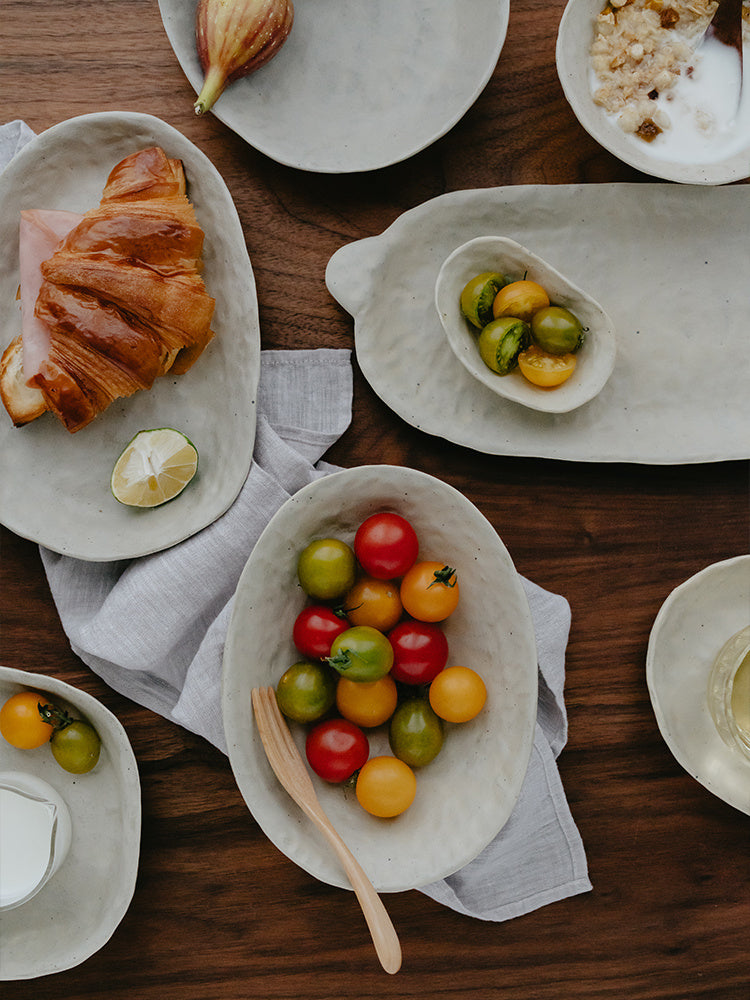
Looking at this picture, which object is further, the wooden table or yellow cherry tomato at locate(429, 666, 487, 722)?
the wooden table

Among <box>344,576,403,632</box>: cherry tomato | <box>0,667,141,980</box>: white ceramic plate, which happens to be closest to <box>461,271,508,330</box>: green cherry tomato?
<box>344,576,403,632</box>: cherry tomato

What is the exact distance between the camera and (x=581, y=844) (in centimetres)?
126

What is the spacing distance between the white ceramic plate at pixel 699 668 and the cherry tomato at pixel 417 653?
0.35 meters

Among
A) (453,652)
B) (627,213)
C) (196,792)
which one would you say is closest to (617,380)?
(627,213)

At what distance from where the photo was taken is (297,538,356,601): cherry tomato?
3.61 feet

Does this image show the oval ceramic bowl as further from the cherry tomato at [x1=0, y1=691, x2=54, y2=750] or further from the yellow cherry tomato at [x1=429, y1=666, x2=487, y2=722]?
the cherry tomato at [x1=0, y1=691, x2=54, y2=750]

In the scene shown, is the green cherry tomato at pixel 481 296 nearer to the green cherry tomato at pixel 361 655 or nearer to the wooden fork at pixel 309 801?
the green cherry tomato at pixel 361 655

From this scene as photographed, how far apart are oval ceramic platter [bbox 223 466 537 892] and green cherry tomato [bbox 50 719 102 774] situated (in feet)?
0.84

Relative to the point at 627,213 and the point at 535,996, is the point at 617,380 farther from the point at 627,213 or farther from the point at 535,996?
the point at 535,996

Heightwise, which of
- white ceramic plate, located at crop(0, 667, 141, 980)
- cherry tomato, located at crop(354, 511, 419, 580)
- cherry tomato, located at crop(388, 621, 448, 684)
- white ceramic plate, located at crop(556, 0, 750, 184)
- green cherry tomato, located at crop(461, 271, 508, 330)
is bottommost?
white ceramic plate, located at crop(0, 667, 141, 980)

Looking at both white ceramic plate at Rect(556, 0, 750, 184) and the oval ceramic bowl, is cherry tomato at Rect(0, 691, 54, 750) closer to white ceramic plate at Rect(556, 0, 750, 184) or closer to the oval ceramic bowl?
the oval ceramic bowl

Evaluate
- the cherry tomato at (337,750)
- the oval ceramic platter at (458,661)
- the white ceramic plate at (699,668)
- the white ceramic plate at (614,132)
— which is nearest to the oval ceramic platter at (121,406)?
the oval ceramic platter at (458,661)

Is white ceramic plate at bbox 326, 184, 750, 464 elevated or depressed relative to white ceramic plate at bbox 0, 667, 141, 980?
elevated

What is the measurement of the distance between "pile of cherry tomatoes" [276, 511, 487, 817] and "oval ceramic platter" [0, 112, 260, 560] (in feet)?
0.74
